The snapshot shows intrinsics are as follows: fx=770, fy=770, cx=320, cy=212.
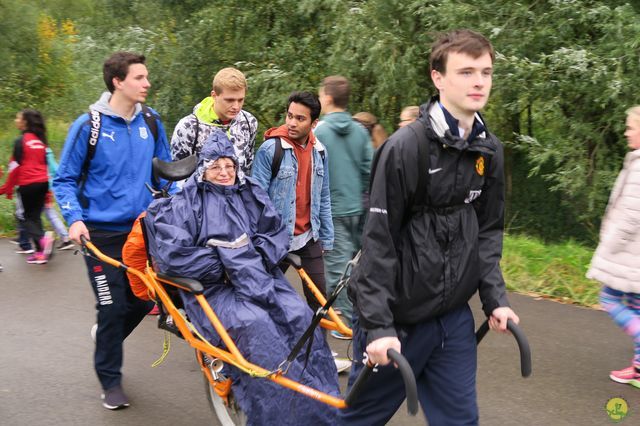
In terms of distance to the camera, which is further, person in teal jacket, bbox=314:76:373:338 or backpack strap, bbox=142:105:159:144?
person in teal jacket, bbox=314:76:373:338

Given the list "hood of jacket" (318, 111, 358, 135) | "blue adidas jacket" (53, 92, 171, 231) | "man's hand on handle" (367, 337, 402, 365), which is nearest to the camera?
"man's hand on handle" (367, 337, 402, 365)

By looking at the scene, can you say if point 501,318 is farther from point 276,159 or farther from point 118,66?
point 118,66

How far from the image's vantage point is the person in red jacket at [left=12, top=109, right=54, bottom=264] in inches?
348

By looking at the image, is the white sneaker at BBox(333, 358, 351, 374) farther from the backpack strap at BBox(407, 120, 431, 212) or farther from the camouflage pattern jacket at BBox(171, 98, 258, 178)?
the backpack strap at BBox(407, 120, 431, 212)

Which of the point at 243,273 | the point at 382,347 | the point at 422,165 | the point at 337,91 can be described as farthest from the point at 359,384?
the point at 337,91

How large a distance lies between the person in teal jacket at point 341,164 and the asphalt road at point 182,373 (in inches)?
28.0

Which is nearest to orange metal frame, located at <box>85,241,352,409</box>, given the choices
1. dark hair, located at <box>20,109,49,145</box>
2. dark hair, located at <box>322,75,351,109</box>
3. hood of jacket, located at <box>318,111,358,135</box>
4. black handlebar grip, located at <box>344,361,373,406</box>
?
black handlebar grip, located at <box>344,361,373,406</box>

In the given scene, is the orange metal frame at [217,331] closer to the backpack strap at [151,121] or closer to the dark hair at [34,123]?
the backpack strap at [151,121]

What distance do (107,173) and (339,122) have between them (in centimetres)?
179

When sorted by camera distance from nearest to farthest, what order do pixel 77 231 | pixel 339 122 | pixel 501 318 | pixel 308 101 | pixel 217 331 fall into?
pixel 501 318 → pixel 217 331 → pixel 77 231 → pixel 308 101 → pixel 339 122

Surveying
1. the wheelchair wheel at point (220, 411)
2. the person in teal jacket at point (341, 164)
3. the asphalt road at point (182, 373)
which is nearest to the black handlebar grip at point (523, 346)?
the asphalt road at point (182, 373)

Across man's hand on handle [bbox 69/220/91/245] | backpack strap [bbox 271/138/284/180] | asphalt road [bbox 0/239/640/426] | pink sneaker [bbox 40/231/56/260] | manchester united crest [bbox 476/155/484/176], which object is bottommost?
pink sneaker [bbox 40/231/56/260]

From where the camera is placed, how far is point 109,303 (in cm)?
474

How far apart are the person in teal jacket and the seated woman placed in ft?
4.53
